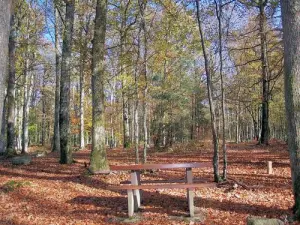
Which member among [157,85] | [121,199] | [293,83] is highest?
[157,85]

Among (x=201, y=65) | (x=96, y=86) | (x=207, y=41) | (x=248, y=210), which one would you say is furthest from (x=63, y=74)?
(x=201, y=65)

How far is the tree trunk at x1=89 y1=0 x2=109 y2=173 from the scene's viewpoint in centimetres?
1023

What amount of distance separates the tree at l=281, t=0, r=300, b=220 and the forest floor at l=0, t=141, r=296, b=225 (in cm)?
90

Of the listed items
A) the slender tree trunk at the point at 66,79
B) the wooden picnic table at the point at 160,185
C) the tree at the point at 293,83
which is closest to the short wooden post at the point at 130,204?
the wooden picnic table at the point at 160,185

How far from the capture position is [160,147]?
18.6 m

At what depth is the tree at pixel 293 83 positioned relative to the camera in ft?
17.5

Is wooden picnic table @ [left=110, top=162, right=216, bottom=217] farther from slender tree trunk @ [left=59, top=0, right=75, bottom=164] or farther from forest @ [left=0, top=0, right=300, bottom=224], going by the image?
slender tree trunk @ [left=59, top=0, right=75, bottom=164]

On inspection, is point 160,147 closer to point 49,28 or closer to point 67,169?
point 67,169

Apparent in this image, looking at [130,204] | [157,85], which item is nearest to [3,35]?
[130,204]

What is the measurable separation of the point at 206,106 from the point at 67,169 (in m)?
20.9

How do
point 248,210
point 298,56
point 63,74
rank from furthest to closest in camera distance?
1. point 63,74
2. point 248,210
3. point 298,56

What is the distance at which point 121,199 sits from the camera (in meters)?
7.63

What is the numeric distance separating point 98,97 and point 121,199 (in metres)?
3.99

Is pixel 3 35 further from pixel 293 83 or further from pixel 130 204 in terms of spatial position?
pixel 293 83
